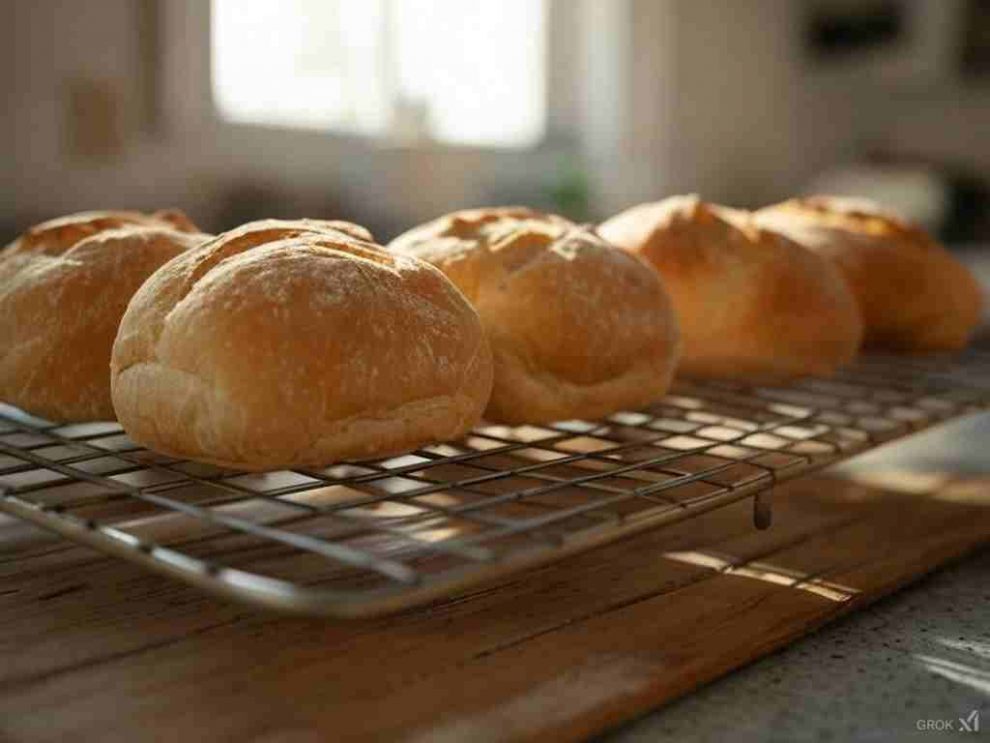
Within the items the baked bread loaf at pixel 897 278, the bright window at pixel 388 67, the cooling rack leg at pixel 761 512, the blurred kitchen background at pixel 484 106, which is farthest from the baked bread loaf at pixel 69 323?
the bright window at pixel 388 67

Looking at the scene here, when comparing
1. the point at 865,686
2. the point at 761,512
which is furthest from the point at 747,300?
the point at 865,686

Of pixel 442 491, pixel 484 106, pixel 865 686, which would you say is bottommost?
pixel 865 686

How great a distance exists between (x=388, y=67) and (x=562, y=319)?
6.22 feet

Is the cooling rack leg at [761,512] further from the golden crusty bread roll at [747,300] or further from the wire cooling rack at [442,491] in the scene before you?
the golden crusty bread roll at [747,300]

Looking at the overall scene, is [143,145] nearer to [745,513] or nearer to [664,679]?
[745,513]

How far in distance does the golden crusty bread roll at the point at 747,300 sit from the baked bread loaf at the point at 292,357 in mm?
441

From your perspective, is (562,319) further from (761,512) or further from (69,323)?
(69,323)

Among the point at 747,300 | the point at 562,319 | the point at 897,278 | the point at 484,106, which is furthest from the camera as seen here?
the point at 484,106

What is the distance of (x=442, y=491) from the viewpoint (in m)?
0.68

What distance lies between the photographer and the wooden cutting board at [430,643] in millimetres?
564

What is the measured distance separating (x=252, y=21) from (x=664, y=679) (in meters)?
2.08

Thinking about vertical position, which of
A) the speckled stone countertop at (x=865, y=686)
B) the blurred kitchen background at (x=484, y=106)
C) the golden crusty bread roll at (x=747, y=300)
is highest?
the blurred kitchen background at (x=484, y=106)

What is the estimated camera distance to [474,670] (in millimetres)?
625

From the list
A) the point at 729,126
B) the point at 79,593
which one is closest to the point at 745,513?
the point at 79,593
